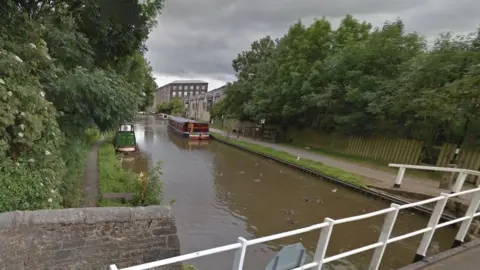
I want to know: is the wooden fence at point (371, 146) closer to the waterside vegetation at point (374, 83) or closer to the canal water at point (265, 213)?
the waterside vegetation at point (374, 83)

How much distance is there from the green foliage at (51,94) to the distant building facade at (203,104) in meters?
46.0

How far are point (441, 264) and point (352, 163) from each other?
1143 cm

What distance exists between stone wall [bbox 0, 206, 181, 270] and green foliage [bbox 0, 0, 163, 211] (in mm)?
465

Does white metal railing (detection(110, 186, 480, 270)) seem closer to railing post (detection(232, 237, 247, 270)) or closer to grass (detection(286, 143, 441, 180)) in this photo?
railing post (detection(232, 237, 247, 270))

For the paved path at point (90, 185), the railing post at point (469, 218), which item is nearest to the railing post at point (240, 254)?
the railing post at point (469, 218)

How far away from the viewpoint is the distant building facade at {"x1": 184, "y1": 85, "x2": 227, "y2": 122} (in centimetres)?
5747

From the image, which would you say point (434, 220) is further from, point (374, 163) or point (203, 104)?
point (203, 104)

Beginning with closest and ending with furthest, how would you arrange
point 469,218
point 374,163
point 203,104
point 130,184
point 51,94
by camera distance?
point 469,218, point 51,94, point 130,184, point 374,163, point 203,104

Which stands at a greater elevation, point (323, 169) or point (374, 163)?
point (374, 163)

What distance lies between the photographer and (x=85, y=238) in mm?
3426

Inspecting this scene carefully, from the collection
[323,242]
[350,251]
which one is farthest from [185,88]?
[323,242]

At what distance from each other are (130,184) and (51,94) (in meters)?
3.60

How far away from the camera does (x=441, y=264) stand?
3.52 metres

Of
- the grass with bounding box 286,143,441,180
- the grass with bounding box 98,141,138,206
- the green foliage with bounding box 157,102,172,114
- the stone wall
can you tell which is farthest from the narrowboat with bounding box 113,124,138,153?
the green foliage with bounding box 157,102,172,114
